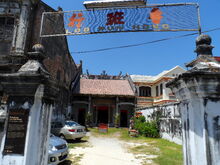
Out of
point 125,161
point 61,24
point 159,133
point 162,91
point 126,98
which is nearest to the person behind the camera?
point 125,161

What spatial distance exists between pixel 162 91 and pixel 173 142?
43.9 ft

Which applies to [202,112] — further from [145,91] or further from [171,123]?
[145,91]

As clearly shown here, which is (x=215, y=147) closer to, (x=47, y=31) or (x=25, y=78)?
(x=25, y=78)

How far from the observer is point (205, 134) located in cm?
204

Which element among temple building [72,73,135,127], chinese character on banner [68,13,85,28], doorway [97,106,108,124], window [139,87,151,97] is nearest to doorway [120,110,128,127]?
temple building [72,73,135,127]

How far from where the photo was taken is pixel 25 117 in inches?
99.0

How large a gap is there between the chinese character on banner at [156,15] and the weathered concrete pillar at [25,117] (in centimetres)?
360

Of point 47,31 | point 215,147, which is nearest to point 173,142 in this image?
point 215,147

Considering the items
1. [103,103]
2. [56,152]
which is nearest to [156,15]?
[56,152]

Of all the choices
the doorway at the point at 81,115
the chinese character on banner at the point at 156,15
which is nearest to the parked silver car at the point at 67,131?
the chinese character on banner at the point at 156,15

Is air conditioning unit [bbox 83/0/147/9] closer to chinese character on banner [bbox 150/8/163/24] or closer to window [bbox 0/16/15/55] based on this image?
→ chinese character on banner [bbox 150/8/163/24]

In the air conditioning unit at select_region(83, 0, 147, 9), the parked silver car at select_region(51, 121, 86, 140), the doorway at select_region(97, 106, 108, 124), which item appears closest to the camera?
the air conditioning unit at select_region(83, 0, 147, 9)

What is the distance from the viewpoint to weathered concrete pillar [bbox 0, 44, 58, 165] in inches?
96.6

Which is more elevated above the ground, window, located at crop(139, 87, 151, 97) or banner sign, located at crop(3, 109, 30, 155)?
window, located at crop(139, 87, 151, 97)
